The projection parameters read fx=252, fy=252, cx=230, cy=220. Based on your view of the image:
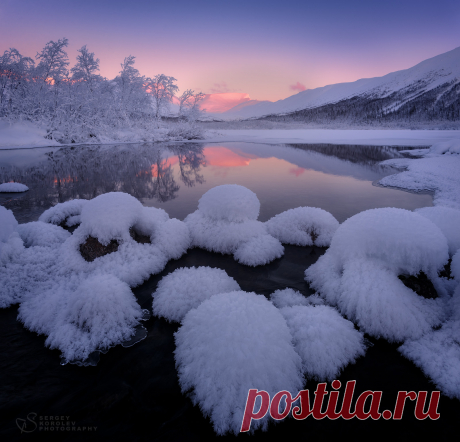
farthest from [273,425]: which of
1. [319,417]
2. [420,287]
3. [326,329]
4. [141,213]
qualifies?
[141,213]

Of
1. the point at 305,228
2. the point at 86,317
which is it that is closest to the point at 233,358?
the point at 86,317

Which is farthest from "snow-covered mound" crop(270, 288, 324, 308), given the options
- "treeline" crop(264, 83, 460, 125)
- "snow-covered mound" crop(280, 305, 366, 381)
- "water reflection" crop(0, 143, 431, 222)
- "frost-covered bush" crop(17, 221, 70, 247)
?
"treeline" crop(264, 83, 460, 125)

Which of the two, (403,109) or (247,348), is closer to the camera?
(247,348)

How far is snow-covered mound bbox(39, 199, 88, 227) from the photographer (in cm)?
589

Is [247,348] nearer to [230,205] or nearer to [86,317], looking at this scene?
[86,317]

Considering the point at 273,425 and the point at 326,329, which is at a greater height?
the point at 326,329

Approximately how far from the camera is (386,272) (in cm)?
315

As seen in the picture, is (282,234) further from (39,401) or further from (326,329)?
(39,401)

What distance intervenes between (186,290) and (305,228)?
2.96 meters

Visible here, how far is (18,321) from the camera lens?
302cm

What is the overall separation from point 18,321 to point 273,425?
3.09 meters

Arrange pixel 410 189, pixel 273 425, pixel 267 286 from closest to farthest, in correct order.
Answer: pixel 273 425
pixel 267 286
pixel 410 189

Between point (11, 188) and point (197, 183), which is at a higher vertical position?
point (11, 188)

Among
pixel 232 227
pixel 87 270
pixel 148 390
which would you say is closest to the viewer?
pixel 148 390
